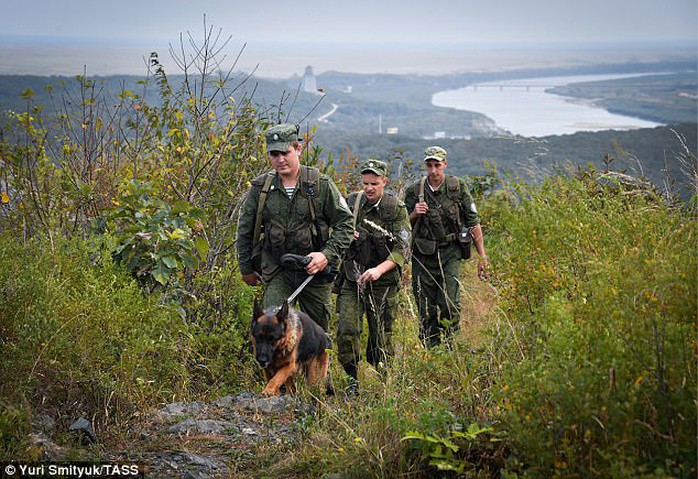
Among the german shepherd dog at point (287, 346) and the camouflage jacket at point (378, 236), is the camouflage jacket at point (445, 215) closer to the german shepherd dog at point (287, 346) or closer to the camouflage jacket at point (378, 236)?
the camouflage jacket at point (378, 236)

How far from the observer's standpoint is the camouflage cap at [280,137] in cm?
661

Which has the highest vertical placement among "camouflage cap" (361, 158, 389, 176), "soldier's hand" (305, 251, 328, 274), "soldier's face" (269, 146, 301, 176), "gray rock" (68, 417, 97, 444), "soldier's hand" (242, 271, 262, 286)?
"soldier's face" (269, 146, 301, 176)

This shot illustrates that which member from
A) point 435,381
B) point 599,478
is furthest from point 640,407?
point 435,381

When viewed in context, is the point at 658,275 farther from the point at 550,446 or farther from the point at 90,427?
the point at 90,427

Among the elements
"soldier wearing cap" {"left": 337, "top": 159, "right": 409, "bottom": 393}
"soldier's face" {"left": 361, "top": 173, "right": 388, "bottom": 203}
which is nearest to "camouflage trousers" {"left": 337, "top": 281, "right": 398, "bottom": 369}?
"soldier wearing cap" {"left": 337, "top": 159, "right": 409, "bottom": 393}

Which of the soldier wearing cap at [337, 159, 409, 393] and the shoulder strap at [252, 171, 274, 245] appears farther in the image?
the soldier wearing cap at [337, 159, 409, 393]

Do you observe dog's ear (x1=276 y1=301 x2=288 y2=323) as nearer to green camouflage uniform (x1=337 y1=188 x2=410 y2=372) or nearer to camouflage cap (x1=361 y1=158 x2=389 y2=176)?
green camouflage uniform (x1=337 y1=188 x2=410 y2=372)

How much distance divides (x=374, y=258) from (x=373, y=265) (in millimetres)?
69

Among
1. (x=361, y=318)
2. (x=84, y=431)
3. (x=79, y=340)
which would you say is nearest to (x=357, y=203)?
(x=361, y=318)

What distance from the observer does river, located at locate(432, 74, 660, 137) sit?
131 ft

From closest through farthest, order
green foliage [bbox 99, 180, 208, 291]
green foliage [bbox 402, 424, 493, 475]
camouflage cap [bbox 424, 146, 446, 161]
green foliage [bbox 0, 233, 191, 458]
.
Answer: green foliage [bbox 402, 424, 493, 475], green foliage [bbox 0, 233, 191, 458], green foliage [bbox 99, 180, 208, 291], camouflage cap [bbox 424, 146, 446, 161]

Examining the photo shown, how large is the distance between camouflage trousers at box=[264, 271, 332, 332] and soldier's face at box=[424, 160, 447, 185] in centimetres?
223

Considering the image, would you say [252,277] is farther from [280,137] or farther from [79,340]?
[79,340]

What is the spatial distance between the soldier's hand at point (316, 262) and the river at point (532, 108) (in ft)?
88.9
